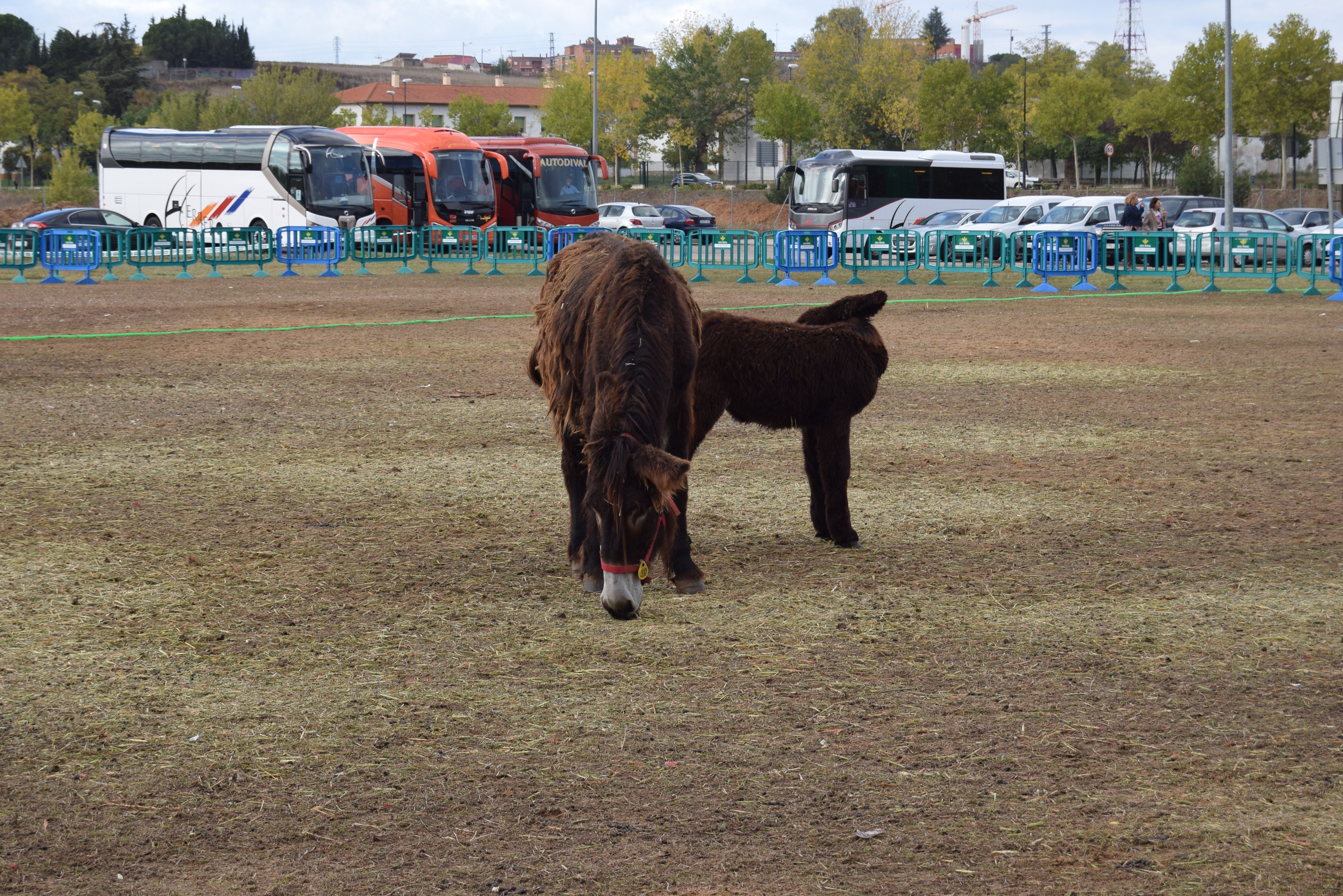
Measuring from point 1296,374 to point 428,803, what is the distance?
12.8 meters

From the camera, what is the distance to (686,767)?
4559mm

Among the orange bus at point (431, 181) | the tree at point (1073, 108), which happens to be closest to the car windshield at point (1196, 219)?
the orange bus at point (431, 181)

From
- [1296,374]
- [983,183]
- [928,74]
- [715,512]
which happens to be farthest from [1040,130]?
[715,512]

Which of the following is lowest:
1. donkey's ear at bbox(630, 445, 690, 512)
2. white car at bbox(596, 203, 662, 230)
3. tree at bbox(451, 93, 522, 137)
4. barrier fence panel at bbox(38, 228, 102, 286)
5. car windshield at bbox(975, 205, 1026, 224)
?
donkey's ear at bbox(630, 445, 690, 512)

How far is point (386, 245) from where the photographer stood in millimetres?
34344

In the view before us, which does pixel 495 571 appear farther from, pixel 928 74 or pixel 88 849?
pixel 928 74

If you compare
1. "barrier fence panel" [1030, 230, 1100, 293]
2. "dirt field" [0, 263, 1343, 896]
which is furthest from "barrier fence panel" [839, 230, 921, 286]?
"dirt field" [0, 263, 1343, 896]

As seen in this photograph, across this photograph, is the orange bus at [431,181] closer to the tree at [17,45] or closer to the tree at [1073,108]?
the tree at [1073,108]

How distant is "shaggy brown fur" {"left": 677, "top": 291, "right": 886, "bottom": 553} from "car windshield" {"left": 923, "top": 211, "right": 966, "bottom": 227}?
33.0 m

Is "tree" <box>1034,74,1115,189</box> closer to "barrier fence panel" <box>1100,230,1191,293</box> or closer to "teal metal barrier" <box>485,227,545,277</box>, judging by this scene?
"teal metal barrier" <box>485,227,545,277</box>

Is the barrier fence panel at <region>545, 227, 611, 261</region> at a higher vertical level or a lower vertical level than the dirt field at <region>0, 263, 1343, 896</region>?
higher

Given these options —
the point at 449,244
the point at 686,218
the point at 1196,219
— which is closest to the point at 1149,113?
the point at 686,218

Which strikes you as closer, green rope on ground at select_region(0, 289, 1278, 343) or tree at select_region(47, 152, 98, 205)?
green rope on ground at select_region(0, 289, 1278, 343)

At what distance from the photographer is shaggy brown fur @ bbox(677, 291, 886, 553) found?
7.24m
